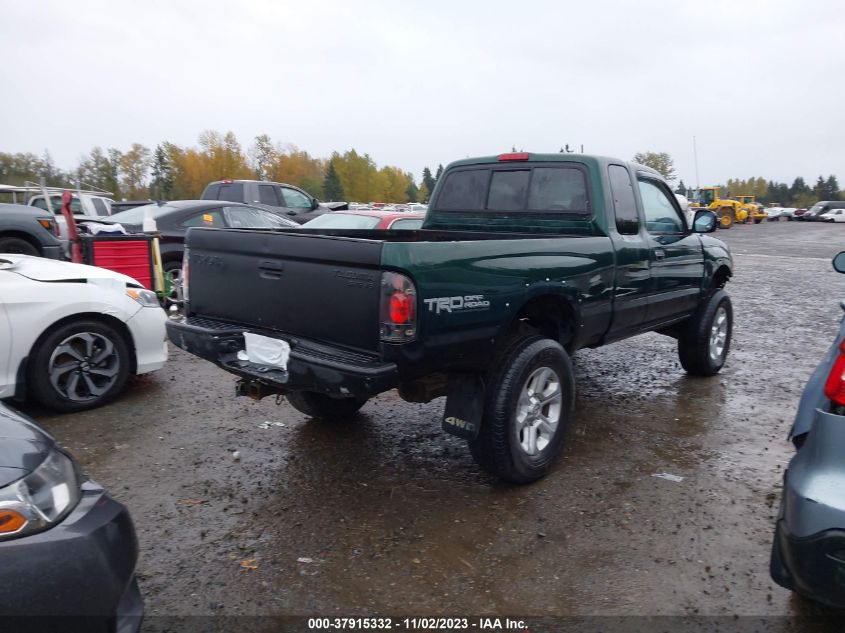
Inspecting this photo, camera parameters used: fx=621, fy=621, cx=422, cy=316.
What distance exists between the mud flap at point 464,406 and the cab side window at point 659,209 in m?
2.39

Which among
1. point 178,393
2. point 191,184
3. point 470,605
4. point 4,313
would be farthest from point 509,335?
point 191,184

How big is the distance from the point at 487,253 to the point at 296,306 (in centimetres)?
106

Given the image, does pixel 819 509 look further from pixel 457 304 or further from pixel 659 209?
pixel 659 209

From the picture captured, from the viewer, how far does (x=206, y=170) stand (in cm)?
7219

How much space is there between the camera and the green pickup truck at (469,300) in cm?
302

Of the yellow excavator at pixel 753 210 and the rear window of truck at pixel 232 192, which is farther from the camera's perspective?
the yellow excavator at pixel 753 210

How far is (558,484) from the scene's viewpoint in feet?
12.5

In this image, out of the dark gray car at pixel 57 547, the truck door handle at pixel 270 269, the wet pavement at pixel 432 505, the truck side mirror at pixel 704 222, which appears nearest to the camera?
the dark gray car at pixel 57 547

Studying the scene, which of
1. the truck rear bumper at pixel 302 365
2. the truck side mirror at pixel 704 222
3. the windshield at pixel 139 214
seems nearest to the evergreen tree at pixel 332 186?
the windshield at pixel 139 214

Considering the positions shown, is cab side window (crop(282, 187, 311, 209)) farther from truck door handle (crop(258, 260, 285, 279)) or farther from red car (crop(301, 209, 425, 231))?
truck door handle (crop(258, 260, 285, 279))

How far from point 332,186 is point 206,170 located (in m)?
16.4

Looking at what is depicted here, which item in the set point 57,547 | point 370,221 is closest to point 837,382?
point 57,547

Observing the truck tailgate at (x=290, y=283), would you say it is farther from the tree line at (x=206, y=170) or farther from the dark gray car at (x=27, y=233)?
the tree line at (x=206, y=170)

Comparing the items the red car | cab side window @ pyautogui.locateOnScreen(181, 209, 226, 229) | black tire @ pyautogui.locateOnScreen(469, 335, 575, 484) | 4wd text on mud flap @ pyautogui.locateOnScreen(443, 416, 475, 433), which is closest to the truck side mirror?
black tire @ pyautogui.locateOnScreen(469, 335, 575, 484)
